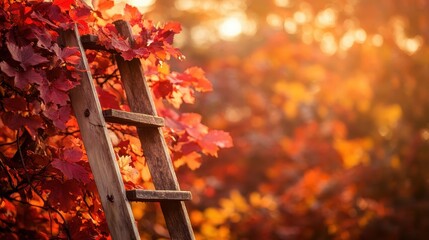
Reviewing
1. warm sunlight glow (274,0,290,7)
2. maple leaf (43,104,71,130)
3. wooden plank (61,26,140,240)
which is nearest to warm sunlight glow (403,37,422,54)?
warm sunlight glow (274,0,290,7)

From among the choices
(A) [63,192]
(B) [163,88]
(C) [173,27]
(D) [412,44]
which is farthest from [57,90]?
(D) [412,44]

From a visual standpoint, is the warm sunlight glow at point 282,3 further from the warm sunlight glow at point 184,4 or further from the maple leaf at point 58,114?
the maple leaf at point 58,114

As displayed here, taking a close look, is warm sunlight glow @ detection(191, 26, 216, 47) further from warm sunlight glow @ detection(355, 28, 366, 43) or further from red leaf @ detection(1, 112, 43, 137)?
red leaf @ detection(1, 112, 43, 137)

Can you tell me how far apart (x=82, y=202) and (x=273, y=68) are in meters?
7.78

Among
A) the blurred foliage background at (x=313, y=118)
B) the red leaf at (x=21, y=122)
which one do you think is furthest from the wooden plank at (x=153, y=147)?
the blurred foliage background at (x=313, y=118)

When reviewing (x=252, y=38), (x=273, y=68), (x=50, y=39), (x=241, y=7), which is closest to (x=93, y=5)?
(x=50, y=39)

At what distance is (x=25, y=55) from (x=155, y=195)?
23.0 inches

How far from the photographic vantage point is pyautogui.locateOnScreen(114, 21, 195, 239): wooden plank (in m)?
2.41

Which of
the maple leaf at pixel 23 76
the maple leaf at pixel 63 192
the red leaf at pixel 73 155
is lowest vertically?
Result: the maple leaf at pixel 63 192

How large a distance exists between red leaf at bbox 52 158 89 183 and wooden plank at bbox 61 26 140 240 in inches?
1.4

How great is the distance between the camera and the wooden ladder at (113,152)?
85.9 inches

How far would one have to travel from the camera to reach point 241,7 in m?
9.33

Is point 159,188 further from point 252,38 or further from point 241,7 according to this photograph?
point 252,38

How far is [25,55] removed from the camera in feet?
6.93
